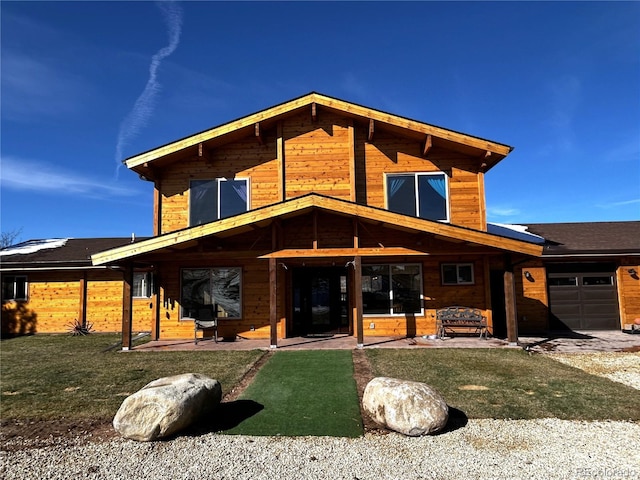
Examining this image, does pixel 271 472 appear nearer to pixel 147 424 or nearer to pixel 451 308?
pixel 147 424

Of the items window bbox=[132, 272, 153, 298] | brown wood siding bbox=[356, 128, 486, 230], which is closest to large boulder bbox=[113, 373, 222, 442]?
brown wood siding bbox=[356, 128, 486, 230]

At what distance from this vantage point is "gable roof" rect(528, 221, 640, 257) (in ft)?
42.3

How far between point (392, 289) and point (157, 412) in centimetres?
844

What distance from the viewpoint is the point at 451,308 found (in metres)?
11.6

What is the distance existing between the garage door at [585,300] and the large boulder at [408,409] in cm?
1072

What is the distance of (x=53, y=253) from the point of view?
16266mm

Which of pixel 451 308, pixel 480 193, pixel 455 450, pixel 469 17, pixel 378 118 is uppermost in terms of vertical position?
pixel 469 17

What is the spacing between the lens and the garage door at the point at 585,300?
1317 cm

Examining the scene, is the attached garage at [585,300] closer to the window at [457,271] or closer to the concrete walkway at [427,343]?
the concrete walkway at [427,343]

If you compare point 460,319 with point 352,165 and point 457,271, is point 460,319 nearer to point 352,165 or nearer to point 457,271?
point 457,271

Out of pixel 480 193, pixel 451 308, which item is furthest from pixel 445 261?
pixel 480 193

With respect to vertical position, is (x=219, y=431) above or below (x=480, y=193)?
below

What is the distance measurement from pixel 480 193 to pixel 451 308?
3502 millimetres

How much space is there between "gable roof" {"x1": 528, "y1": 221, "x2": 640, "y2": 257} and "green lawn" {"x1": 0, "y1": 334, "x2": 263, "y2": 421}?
10.8 metres
